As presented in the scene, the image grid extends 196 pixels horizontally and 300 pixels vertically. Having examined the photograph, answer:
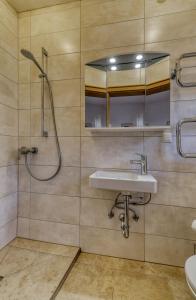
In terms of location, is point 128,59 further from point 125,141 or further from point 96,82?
point 125,141

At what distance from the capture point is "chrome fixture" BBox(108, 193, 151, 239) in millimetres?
1720

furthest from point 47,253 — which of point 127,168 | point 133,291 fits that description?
point 127,168

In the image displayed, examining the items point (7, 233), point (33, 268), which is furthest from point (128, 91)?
point (7, 233)

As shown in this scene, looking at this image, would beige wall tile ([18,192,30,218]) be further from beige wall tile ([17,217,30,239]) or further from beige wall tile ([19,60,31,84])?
beige wall tile ([19,60,31,84])

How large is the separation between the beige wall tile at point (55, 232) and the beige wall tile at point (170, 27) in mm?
2028

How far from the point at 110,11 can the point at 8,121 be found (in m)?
1.51

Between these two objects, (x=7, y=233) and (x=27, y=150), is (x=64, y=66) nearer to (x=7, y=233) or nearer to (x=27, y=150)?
(x=27, y=150)

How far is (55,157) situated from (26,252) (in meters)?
0.98

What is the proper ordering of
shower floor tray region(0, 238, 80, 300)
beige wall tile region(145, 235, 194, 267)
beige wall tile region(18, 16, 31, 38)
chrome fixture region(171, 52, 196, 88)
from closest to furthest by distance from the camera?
shower floor tray region(0, 238, 80, 300) < chrome fixture region(171, 52, 196, 88) < beige wall tile region(145, 235, 194, 267) < beige wall tile region(18, 16, 31, 38)

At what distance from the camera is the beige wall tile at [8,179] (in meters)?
1.86

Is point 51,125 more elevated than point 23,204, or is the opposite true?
point 51,125

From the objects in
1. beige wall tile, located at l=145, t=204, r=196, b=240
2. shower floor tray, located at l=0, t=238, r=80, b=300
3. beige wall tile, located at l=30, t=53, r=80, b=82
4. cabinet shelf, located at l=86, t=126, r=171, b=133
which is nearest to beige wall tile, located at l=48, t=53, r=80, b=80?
beige wall tile, located at l=30, t=53, r=80, b=82

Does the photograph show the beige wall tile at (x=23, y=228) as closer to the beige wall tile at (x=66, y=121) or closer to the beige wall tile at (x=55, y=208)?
the beige wall tile at (x=55, y=208)

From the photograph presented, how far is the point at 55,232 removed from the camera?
78.1 inches
